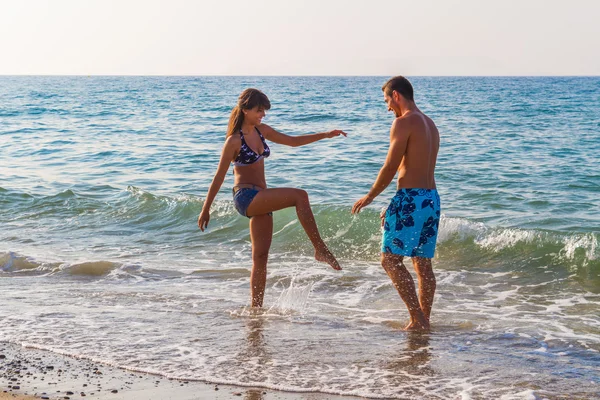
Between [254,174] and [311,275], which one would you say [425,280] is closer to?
[254,174]

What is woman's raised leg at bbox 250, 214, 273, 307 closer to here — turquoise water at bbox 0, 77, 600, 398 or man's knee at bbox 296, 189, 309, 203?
turquoise water at bbox 0, 77, 600, 398

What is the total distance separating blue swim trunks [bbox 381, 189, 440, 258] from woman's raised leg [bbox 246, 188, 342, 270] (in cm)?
49

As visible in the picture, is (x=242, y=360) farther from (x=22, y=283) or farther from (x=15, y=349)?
(x=22, y=283)

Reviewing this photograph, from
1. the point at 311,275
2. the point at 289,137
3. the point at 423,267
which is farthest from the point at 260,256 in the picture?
the point at 311,275

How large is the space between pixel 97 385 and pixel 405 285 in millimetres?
2391

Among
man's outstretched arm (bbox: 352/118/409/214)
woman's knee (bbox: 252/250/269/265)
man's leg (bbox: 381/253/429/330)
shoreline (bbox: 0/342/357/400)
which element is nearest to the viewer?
shoreline (bbox: 0/342/357/400)

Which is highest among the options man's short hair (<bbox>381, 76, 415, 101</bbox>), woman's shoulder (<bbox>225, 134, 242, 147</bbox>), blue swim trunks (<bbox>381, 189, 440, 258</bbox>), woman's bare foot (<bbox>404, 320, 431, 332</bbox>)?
man's short hair (<bbox>381, 76, 415, 101</bbox>)

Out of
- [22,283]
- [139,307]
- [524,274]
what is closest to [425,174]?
[139,307]

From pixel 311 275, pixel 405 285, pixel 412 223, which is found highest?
pixel 412 223

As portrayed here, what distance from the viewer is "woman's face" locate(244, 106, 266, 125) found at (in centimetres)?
591

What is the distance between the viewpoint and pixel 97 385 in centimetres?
467

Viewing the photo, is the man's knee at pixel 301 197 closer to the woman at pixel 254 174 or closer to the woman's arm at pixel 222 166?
the woman at pixel 254 174

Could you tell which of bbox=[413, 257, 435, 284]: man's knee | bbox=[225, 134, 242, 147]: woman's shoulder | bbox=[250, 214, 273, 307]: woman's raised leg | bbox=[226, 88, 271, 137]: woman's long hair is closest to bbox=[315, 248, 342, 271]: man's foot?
bbox=[250, 214, 273, 307]: woman's raised leg

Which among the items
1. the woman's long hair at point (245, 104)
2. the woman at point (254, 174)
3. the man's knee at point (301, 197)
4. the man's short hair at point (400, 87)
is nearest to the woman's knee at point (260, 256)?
the woman at point (254, 174)
